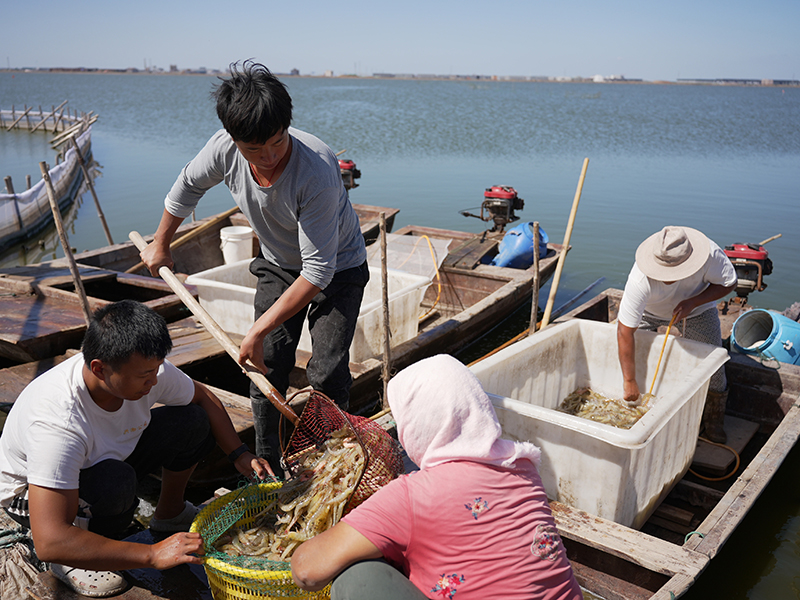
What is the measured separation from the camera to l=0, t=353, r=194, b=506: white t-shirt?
206 centimetres

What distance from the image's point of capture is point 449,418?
1758 mm

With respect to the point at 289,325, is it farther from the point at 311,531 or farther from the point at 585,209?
the point at 585,209

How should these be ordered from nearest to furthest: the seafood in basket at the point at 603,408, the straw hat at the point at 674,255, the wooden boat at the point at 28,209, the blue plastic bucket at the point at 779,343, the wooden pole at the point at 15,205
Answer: the straw hat at the point at 674,255 < the seafood in basket at the point at 603,408 < the blue plastic bucket at the point at 779,343 < the wooden boat at the point at 28,209 < the wooden pole at the point at 15,205

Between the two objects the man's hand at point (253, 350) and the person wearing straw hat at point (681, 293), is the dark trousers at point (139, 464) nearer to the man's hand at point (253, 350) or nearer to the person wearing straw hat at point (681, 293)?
the man's hand at point (253, 350)

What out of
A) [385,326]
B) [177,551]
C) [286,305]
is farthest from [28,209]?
[177,551]

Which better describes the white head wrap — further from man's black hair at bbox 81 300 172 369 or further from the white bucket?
the white bucket

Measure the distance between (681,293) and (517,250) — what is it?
12.2 feet

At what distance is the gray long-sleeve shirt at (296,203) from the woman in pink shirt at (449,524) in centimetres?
111

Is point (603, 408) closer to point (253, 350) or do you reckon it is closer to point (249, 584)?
point (253, 350)

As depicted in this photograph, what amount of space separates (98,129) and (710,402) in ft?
113

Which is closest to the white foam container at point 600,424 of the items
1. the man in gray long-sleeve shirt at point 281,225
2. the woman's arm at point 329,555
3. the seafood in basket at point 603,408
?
the seafood in basket at point 603,408

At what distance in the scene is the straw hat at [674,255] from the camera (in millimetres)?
3682

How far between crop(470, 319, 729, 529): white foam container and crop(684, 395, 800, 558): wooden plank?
35cm

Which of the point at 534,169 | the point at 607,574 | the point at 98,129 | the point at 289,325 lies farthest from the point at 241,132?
the point at 98,129
